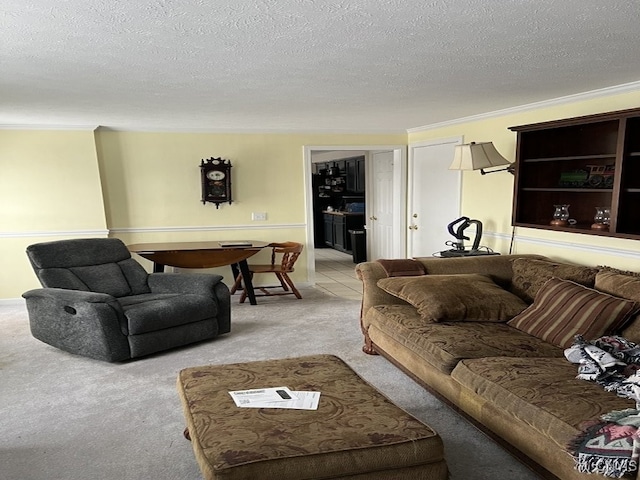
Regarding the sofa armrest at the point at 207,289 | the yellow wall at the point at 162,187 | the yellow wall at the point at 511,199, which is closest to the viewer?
the yellow wall at the point at 511,199

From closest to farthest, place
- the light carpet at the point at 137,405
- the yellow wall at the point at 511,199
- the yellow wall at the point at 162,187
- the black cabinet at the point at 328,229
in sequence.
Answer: the light carpet at the point at 137,405 → the yellow wall at the point at 511,199 → the yellow wall at the point at 162,187 → the black cabinet at the point at 328,229

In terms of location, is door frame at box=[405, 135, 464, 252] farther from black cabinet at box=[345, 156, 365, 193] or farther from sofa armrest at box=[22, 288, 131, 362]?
sofa armrest at box=[22, 288, 131, 362]

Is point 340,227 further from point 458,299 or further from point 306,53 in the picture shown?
point 306,53

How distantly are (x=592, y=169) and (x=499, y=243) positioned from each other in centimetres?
114

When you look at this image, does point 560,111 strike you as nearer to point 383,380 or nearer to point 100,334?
point 383,380

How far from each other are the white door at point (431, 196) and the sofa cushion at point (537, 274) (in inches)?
63.9

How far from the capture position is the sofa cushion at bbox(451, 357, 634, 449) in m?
1.74

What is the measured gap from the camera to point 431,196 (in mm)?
5355

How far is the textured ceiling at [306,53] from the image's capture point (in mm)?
1779

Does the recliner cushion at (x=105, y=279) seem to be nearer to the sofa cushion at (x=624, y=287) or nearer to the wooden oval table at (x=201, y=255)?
the wooden oval table at (x=201, y=255)

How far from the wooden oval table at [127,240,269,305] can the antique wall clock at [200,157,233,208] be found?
2.24ft

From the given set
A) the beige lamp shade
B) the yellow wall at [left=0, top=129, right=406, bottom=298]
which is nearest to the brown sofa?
the beige lamp shade

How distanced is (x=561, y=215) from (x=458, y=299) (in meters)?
1.33

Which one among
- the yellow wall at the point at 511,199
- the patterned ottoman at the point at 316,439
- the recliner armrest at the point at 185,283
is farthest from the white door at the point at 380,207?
the patterned ottoman at the point at 316,439
